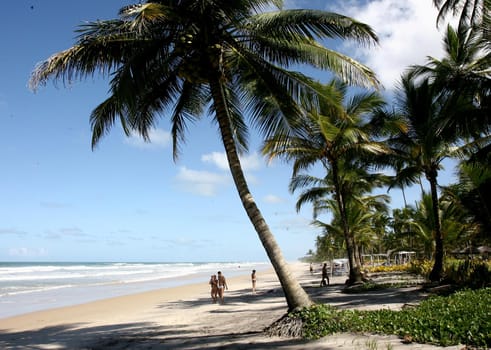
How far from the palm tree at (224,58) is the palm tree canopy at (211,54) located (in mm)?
20

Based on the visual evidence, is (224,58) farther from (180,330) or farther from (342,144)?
(342,144)

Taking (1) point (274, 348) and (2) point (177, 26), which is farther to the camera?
(2) point (177, 26)

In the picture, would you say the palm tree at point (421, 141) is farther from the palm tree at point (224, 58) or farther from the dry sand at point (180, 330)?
the palm tree at point (224, 58)

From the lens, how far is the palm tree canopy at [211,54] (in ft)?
28.1

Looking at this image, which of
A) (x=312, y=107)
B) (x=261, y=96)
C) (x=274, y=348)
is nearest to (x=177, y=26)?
(x=261, y=96)

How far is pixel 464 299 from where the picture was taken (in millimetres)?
9539

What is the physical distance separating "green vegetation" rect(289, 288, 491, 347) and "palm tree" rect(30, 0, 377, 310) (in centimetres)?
71

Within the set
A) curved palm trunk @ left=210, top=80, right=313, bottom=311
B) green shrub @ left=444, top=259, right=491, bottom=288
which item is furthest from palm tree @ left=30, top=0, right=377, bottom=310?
green shrub @ left=444, top=259, right=491, bottom=288

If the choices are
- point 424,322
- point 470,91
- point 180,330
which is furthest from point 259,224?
point 470,91

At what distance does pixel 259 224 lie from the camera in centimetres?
873

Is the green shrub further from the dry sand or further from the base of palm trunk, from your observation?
the base of palm trunk

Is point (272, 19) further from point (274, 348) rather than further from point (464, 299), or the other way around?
point (464, 299)

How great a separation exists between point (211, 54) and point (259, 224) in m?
3.59

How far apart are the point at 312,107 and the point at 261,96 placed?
1196 mm
